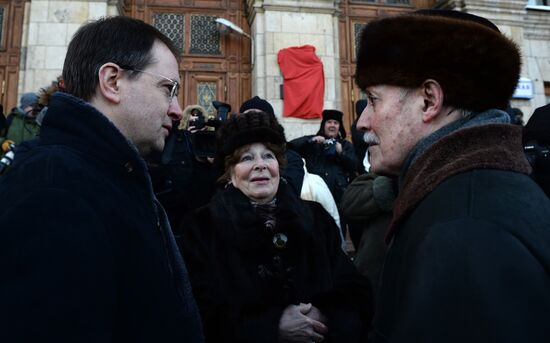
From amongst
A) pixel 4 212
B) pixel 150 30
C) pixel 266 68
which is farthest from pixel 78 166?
pixel 266 68

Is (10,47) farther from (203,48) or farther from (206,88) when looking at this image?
(206,88)

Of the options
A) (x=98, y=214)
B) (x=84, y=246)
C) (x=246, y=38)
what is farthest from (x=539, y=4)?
(x=84, y=246)

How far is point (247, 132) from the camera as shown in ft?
9.83

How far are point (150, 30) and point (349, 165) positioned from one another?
388cm

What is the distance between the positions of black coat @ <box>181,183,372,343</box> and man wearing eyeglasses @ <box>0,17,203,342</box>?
64cm

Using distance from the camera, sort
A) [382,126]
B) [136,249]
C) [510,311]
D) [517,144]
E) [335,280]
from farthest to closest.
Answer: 1. [335,280]
2. [382,126]
3. [136,249]
4. [517,144]
5. [510,311]

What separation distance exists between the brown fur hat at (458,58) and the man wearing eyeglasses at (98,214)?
0.91m

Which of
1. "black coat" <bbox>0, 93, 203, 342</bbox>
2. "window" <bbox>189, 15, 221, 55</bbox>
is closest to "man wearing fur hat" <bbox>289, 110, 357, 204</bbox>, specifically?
"black coat" <bbox>0, 93, 203, 342</bbox>

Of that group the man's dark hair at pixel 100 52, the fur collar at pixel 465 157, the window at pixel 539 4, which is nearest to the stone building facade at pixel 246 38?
the window at pixel 539 4

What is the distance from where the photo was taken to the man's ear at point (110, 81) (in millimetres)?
1615

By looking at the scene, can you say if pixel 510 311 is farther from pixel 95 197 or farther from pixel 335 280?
pixel 335 280

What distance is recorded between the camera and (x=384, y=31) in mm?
1482

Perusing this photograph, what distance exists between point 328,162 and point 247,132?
8.34 feet

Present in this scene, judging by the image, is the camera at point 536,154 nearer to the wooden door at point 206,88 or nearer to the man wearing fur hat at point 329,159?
the man wearing fur hat at point 329,159
